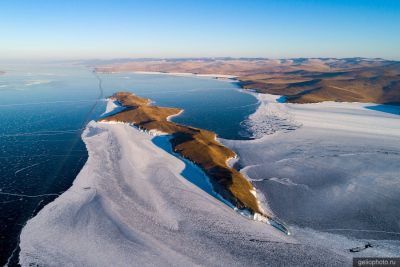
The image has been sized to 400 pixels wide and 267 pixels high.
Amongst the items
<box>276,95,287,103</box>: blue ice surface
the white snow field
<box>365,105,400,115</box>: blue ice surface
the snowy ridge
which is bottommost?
<box>276,95,287,103</box>: blue ice surface

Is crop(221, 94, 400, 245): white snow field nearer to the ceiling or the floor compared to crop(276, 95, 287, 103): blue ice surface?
nearer to the ceiling

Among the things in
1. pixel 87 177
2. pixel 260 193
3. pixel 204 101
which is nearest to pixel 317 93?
pixel 204 101

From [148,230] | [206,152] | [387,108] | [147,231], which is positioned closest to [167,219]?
[148,230]

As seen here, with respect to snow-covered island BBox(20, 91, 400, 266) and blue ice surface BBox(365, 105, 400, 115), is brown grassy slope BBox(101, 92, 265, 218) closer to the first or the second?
snow-covered island BBox(20, 91, 400, 266)

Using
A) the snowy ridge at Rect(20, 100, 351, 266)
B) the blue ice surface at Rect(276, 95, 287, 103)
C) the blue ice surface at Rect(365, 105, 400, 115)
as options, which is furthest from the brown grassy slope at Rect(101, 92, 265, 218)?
the blue ice surface at Rect(365, 105, 400, 115)

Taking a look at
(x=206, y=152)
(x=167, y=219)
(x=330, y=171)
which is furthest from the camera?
(x=206, y=152)

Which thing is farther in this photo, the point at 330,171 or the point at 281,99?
the point at 281,99

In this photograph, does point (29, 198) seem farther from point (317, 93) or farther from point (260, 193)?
point (317, 93)

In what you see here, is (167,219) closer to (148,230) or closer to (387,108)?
(148,230)
